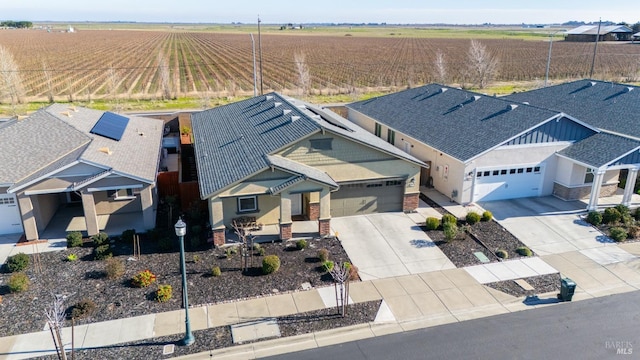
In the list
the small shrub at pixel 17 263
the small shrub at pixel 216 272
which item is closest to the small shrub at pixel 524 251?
the small shrub at pixel 216 272

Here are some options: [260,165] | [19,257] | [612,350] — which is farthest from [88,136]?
[612,350]

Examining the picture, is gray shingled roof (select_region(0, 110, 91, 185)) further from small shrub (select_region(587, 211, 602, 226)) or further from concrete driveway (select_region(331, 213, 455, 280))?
small shrub (select_region(587, 211, 602, 226))

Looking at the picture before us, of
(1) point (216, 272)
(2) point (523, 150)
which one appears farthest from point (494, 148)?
(1) point (216, 272)

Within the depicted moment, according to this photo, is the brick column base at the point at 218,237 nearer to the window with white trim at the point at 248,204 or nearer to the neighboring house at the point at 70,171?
the window with white trim at the point at 248,204

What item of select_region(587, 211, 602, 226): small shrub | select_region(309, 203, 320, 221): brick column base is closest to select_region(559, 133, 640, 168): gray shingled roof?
select_region(587, 211, 602, 226): small shrub

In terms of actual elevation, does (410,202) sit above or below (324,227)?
above

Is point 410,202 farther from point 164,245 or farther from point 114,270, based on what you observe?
point 114,270

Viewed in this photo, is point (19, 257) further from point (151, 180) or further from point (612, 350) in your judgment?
point (612, 350)
